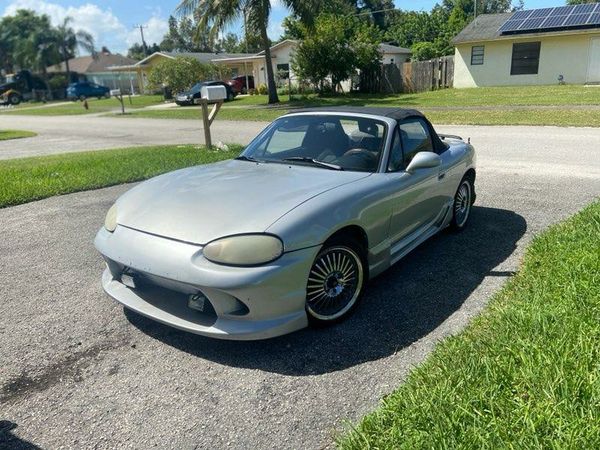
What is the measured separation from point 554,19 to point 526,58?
2.34 m

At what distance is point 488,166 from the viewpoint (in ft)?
28.2

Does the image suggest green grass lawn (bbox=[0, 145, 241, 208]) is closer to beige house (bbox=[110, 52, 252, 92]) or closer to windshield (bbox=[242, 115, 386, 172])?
windshield (bbox=[242, 115, 386, 172])

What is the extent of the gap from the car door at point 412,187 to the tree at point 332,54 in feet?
77.1

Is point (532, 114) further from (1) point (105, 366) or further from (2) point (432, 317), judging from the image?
(1) point (105, 366)

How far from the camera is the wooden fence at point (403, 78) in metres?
28.5

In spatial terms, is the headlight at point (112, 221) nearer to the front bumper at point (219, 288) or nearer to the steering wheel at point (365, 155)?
the front bumper at point (219, 288)

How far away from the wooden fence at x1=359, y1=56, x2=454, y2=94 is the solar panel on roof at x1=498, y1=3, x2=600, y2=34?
14.8ft

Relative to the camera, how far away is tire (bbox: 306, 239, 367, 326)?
3.15 meters

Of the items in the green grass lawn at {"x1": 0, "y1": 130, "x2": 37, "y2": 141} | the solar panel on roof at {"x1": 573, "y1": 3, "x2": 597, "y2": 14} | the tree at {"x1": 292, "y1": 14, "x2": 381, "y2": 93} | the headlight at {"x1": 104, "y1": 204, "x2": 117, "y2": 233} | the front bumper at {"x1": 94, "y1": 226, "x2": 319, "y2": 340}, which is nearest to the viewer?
the front bumper at {"x1": 94, "y1": 226, "x2": 319, "y2": 340}

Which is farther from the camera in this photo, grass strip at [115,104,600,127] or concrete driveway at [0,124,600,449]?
grass strip at [115,104,600,127]

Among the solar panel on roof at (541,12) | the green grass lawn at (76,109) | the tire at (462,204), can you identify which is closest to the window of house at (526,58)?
the solar panel on roof at (541,12)

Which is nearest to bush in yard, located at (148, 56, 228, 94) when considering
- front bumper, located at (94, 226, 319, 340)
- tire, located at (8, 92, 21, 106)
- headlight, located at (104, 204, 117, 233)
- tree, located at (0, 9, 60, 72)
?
tire, located at (8, 92, 21, 106)

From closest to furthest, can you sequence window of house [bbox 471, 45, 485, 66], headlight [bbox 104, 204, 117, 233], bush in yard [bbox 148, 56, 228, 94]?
1. headlight [bbox 104, 204, 117, 233]
2. window of house [bbox 471, 45, 485, 66]
3. bush in yard [bbox 148, 56, 228, 94]

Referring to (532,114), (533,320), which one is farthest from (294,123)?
(532,114)
